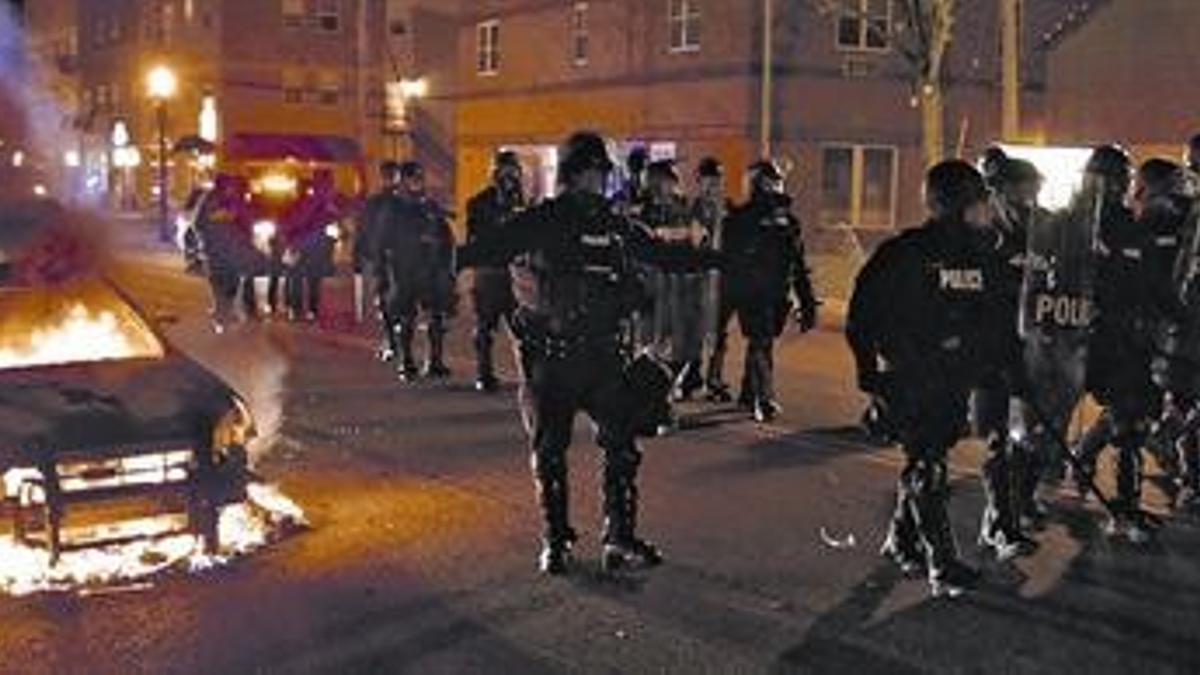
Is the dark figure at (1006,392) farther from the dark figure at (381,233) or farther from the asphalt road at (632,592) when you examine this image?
the dark figure at (381,233)

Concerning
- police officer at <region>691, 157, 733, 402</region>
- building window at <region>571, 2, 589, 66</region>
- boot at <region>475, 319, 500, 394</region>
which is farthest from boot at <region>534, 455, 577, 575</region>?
building window at <region>571, 2, 589, 66</region>

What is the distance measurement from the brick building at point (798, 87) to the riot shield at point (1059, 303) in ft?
71.6

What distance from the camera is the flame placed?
7.11m

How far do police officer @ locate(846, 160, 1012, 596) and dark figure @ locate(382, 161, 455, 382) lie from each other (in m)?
7.38

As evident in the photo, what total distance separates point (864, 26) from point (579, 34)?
762 centimetres

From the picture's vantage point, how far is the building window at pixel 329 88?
55500 millimetres

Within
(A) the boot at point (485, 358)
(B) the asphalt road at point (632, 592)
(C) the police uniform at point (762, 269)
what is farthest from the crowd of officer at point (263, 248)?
(B) the asphalt road at point (632, 592)

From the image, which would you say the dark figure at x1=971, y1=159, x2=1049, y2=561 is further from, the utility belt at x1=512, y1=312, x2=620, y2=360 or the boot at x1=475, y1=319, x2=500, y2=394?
the boot at x1=475, y1=319, x2=500, y2=394

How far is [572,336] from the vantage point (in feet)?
23.7

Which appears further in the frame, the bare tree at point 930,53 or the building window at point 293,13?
the building window at point 293,13

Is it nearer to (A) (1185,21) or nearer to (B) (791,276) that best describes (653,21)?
(A) (1185,21)

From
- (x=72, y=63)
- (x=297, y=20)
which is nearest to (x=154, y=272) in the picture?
(x=297, y=20)

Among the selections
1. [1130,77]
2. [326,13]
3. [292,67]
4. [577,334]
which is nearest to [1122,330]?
[577,334]

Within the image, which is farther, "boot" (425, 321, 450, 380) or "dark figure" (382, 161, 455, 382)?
"boot" (425, 321, 450, 380)
